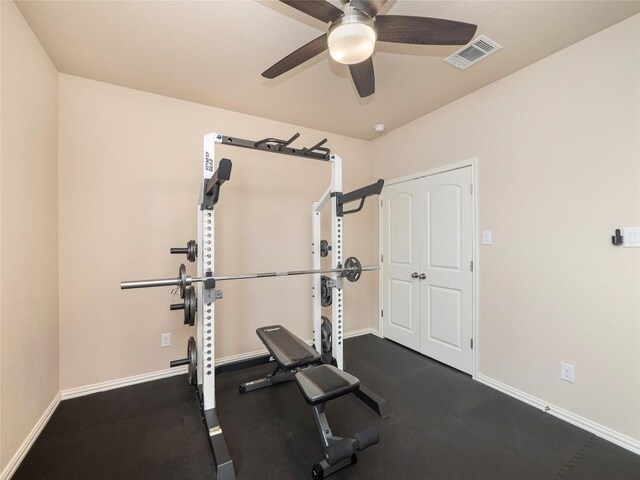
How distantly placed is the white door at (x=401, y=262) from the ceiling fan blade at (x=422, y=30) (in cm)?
188

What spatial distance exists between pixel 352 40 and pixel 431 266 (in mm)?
2405

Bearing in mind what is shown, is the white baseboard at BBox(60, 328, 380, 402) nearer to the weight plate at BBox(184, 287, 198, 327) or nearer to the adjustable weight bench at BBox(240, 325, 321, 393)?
the adjustable weight bench at BBox(240, 325, 321, 393)

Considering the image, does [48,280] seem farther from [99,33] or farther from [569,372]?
[569,372]

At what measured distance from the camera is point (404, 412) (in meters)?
2.16

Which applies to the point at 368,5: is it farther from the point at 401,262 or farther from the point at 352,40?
the point at 401,262

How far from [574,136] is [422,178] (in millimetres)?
1334

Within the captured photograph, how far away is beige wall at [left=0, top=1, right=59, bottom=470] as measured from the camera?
5.15 ft

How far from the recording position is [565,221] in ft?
6.80

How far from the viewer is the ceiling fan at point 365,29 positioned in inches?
50.7

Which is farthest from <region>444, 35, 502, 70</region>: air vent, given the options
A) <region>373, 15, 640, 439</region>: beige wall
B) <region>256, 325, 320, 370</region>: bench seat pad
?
<region>256, 325, 320, 370</region>: bench seat pad

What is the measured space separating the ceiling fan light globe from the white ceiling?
481 millimetres

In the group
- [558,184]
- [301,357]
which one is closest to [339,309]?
[301,357]

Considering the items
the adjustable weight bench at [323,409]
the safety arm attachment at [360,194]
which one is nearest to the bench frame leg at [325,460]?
the adjustable weight bench at [323,409]

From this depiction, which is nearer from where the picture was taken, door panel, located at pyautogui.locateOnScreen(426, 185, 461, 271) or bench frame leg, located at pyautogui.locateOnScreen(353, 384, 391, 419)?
bench frame leg, located at pyautogui.locateOnScreen(353, 384, 391, 419)
